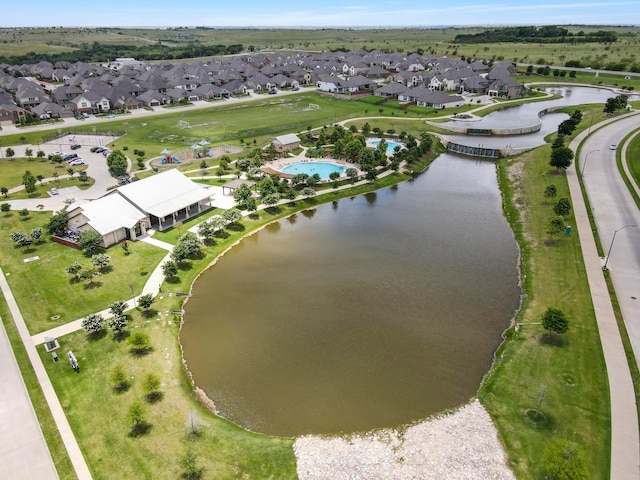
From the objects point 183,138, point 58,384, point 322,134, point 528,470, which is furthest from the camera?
point 183,138

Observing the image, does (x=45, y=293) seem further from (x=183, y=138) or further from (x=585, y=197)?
(x=585, y=197)

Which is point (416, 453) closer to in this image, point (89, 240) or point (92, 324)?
point (92, 324)

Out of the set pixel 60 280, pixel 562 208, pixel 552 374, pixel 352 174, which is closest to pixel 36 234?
pixel 60 280

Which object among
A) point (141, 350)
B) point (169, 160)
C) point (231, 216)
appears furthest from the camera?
point (169, 160)

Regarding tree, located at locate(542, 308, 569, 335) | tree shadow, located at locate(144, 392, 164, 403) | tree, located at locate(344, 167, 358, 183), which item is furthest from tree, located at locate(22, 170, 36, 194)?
tree, located at locate(542, 308, 569, 335)

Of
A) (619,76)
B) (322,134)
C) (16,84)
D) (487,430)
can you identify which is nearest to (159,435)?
(487,430)

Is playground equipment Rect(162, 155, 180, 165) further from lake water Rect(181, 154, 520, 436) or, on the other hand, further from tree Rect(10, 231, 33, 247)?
tree Rect(10, 231, 33, 247)
